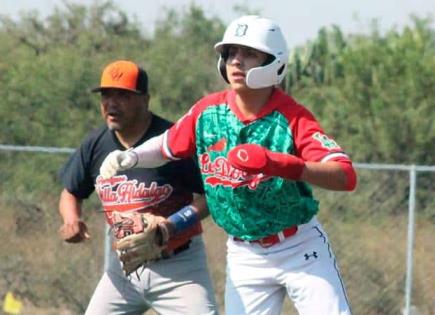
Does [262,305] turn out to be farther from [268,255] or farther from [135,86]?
[135,86]

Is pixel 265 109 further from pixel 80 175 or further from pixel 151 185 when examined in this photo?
pixel 80 175

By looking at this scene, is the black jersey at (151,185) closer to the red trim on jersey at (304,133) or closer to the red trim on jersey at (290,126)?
the red trim on jersey at (290,126)

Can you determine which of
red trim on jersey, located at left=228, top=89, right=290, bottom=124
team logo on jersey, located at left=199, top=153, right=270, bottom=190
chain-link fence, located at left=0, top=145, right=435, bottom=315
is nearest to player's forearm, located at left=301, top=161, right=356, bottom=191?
team logo on jersey, located at left=199, top=153, right=270, bottom=190

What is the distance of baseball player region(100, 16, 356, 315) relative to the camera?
19.0 ft

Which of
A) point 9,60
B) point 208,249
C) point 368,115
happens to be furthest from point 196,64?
point 208,249

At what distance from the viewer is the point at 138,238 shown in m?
6.36

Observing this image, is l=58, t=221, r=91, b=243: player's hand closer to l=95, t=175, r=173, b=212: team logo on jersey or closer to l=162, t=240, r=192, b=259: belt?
l=95, t=175, r=173, b=212: team logo on jersey

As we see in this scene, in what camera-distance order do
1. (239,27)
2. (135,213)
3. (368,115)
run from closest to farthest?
(239,27)
(135,213)
(368,115)

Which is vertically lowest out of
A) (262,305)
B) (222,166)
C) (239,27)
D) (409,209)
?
(409,209)

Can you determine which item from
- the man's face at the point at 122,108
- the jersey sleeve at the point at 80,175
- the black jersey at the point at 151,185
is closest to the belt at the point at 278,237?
the black jersey at the point at 151,185

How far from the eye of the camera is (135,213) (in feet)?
21.5

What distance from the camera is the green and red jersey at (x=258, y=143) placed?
5.72 metres

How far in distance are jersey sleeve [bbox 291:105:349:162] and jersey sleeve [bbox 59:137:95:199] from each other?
1635 mm

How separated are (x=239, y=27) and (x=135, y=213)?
1.25 meters
